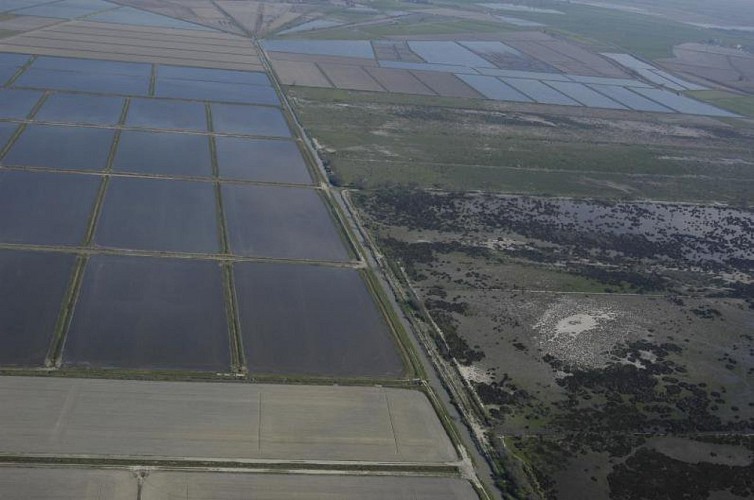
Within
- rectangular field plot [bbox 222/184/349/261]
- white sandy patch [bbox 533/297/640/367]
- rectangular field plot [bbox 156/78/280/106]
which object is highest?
rectangular field plot [bbox 156/78/280/106]

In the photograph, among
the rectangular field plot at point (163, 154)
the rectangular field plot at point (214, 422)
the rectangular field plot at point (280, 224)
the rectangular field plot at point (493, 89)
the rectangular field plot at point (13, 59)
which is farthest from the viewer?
the rectangular field plot at point (493, 89)

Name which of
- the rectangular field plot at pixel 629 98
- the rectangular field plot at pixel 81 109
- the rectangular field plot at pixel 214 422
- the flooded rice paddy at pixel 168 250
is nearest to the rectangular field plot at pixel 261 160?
the flooded rice paddy at pixel 168 250

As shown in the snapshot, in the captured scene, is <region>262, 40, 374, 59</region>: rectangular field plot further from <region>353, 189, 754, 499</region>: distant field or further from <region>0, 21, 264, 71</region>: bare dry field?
<region>353, 189, 754, 499</region>: distant field

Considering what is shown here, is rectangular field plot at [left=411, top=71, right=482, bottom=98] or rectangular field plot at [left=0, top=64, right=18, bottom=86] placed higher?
rectangular field plot at [left=411, top=71, right=482, bottom=98]

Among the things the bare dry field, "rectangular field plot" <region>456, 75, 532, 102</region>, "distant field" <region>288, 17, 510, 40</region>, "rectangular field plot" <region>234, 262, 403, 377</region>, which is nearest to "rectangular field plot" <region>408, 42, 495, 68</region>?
"rectangular field plot" <region>456, 75, 532, 102</region>

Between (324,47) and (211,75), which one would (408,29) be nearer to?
(324,47)

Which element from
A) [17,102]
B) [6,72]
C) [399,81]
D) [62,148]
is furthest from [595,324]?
[6,72]

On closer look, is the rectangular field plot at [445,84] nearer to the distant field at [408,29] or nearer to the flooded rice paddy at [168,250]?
the distant field at [408,29]
